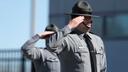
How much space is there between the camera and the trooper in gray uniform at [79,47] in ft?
19.4

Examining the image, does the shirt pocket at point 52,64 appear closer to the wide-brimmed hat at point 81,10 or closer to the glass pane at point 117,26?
the wide-brimmed hat at point 81,10

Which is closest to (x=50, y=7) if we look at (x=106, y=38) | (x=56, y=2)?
(x=56, y=2)

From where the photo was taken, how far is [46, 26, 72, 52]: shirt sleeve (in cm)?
578

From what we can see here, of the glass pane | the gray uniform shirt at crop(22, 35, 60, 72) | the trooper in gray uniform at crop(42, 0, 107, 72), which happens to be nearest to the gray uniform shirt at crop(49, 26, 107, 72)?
the trooper in gray uniform at crop(42, 0, 107, 72)

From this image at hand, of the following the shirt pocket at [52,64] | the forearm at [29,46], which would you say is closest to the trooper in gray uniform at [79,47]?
the forearm at [29,46]

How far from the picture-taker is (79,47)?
593 cm

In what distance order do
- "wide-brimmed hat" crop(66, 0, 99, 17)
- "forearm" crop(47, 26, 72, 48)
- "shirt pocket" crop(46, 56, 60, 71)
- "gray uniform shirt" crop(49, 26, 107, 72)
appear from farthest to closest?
"shirt pocket" crop(46, 56, 60, 71) < "wide-brimmed hat" crop(66, 0, 99, 17) < "gray uniform shirt" crop(49, 26, 107, 72) < "forearm" crop(47, 26, 72, 48)

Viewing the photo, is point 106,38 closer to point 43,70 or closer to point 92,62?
point 43,70

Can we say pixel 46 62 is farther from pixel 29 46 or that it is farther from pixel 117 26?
pixel 117 26

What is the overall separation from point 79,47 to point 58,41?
0.23 metres

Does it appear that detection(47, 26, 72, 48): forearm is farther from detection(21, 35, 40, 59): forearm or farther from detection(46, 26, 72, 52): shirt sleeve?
detection(21, 35, 40, 59): forearm

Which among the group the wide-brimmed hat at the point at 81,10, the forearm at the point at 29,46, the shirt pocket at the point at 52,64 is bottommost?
the shirt pocket at the point at 52,64

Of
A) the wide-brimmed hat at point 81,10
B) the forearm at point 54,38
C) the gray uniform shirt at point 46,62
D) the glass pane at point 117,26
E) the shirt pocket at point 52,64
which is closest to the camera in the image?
the forearm at point 54,38

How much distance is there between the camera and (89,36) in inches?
241
